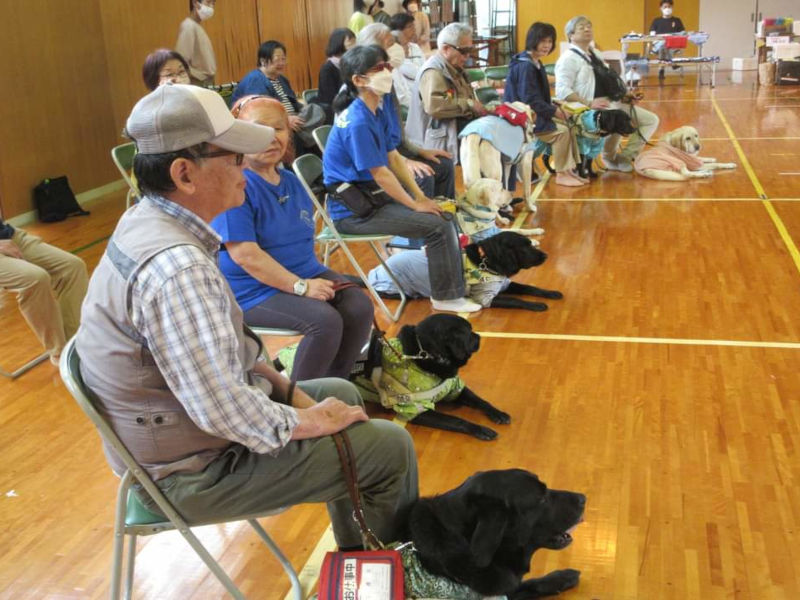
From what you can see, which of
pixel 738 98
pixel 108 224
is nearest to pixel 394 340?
pixel 108 224

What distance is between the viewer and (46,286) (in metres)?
3.57

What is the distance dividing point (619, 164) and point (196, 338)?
21.6ft

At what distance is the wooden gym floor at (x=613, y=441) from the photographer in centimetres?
220

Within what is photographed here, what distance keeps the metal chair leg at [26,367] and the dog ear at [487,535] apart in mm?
2658

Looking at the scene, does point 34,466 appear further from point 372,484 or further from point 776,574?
point 776,574

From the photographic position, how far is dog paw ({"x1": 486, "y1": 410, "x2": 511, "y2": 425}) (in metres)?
2.97

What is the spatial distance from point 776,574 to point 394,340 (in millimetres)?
1459

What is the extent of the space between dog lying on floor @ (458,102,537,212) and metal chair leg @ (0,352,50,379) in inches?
101

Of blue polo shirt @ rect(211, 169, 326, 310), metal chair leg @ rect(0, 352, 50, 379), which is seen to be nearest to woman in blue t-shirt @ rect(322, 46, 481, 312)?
blue polo shirt @ rect(211, 169, 326, 310)

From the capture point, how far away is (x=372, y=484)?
5.82 feet

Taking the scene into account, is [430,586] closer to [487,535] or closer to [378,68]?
[487,535]

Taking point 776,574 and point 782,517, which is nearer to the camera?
point 776,574

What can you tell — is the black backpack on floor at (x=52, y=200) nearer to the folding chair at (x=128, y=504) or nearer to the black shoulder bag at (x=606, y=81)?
the black shoulder bag at (x=606, y=81)

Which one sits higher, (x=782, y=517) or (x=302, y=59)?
(x=302, y=59)
